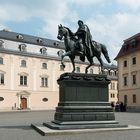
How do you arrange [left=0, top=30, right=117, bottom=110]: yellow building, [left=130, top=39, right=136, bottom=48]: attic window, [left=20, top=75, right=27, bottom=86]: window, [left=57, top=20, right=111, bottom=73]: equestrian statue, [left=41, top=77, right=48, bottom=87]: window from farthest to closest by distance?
1. [left=41, top=77, right=48, bottom=87]: window
2. [left=20, top=75, right=27, bottom=86]: window
3. [left=0, top=30, right=117, bottom=110]: yellow building
4. [left=130, top=39, right=136, bottom=48]: attic window
5. [left=57, top=20, right=111, bottom=73]: equestrian statue

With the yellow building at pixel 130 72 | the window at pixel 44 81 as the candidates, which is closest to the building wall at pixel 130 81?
the yellow building at pixel 130 72

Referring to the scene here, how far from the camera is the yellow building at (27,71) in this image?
58.7 metres

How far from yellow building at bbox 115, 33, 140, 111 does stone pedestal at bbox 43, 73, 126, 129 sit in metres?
33.3

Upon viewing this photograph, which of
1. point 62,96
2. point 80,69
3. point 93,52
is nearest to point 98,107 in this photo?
point 62,96

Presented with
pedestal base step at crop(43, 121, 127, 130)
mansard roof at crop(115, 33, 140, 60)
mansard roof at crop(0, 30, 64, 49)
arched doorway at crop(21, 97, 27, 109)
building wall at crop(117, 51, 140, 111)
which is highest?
mansard roof at crop(0, 30, 64, 49)

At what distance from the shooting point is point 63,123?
1558 centimetres

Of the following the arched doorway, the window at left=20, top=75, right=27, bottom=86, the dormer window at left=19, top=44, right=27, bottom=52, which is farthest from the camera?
the dormer window at left=19, top=44, right=27, bottom=52

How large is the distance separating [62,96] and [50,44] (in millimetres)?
52132

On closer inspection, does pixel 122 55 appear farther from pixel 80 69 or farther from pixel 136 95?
pixel 80 69

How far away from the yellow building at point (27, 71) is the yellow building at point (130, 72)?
14439 mm

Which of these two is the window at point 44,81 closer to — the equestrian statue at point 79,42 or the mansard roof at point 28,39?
the mansard roof at point 28,39

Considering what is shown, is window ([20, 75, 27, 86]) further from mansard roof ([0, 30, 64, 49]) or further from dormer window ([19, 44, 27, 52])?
mansard roof ([0, 30, 64, 49])

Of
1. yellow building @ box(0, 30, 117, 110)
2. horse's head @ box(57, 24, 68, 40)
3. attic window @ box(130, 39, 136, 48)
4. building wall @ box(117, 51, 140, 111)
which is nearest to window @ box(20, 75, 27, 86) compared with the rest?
yellow building @ box(0, 30, 117, 110)

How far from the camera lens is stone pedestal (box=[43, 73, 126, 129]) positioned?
16.0 metres
